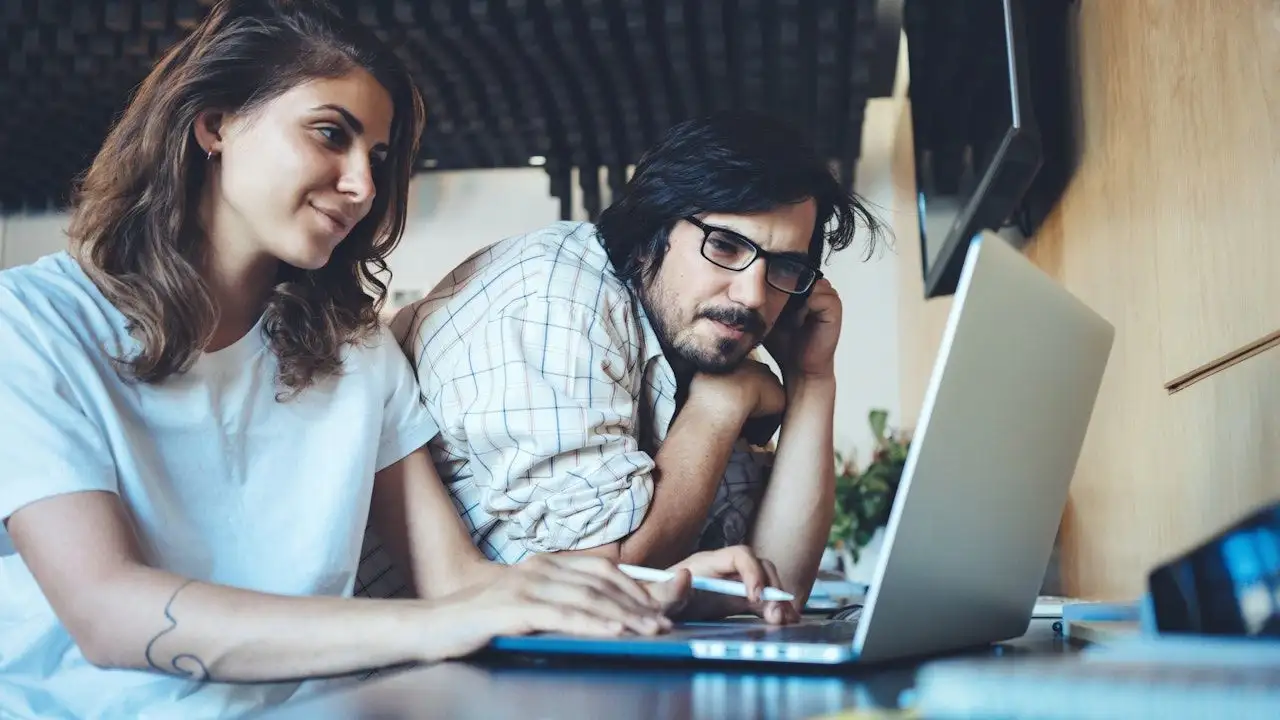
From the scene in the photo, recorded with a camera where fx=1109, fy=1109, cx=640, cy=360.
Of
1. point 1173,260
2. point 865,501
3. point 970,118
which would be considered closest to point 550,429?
point 1173,260

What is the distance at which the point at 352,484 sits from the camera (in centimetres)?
120

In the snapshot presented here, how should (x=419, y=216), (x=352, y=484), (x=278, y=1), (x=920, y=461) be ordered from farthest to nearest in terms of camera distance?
(x=419, y=216) < (x=278, y=1) < (x=352, y=484) < (x=920, y=461)

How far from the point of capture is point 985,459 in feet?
2.25

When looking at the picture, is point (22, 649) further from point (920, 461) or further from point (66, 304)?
point (920, 461)

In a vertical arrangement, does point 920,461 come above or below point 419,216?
below

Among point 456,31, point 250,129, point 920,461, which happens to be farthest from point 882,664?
point 456,31

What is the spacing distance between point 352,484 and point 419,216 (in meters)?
3.66

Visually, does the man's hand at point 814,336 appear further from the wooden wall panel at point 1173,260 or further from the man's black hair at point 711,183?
the wooden wall panel at point 1173,260

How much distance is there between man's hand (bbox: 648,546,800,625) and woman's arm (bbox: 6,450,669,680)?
8 centimetres

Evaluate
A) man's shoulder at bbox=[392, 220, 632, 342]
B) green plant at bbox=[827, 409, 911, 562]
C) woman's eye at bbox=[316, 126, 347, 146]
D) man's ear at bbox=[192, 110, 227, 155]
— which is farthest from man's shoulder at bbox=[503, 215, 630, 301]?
green plant at bbox=[827, 409, 911, 562]

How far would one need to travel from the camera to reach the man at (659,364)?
1229mm

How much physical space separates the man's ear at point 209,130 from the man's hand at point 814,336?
0.78 meters

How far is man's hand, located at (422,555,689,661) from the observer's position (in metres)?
0.75

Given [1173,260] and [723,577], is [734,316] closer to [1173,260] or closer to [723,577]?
[723,577]
